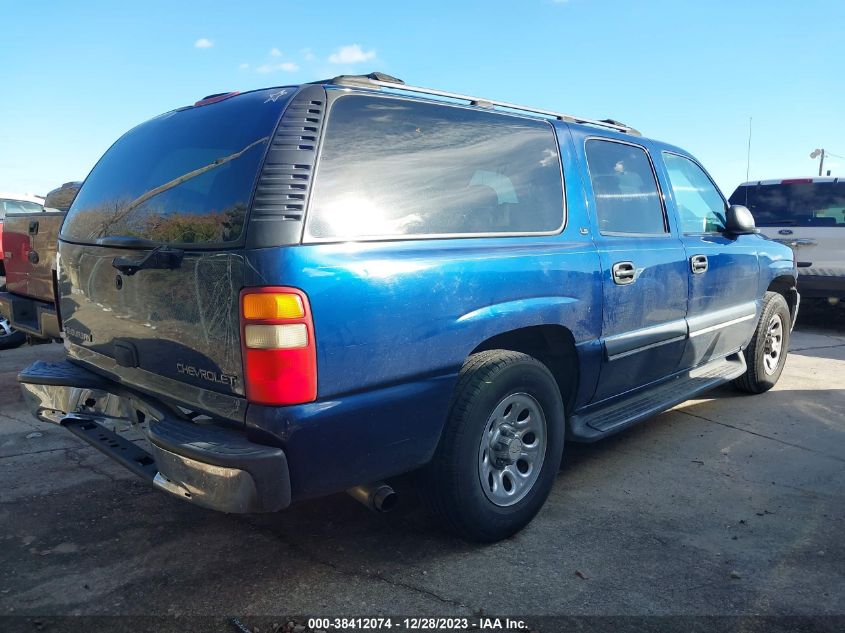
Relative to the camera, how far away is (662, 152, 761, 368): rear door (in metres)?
4.25

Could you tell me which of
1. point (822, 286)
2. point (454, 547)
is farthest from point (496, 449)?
point (822, 286)

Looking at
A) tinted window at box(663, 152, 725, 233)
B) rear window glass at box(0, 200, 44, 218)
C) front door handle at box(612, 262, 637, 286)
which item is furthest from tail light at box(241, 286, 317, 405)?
rear window glass at box(0, 200, 44, 218)

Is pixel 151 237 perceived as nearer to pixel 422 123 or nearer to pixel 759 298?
pixel 422 123

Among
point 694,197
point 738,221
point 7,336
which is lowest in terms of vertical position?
point 7,336

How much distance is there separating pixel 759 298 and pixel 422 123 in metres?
3.49

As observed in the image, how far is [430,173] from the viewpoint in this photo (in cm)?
276

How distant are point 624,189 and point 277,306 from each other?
2426mm

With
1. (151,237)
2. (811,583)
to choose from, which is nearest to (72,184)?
(151,237)

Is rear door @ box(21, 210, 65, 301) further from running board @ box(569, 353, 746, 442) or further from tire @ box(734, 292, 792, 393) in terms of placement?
tire @ box(734, 292, 792, 393)

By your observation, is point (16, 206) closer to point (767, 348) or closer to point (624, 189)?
point (624, 189)

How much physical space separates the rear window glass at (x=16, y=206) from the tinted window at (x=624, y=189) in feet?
28.9

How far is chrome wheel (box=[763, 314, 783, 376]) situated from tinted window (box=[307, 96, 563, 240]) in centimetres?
303

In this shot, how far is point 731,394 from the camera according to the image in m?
5.54

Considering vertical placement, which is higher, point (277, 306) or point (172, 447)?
point (277, 306)
